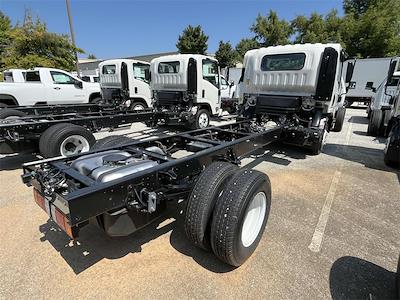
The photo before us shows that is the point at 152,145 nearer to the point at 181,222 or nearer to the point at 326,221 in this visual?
the point at 181,222

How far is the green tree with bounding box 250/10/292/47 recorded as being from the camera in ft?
119

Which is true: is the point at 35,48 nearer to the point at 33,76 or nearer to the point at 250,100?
the point at 33,76

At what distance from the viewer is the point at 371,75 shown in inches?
669

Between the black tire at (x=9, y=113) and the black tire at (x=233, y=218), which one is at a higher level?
the black tire at (x=9, y=113)

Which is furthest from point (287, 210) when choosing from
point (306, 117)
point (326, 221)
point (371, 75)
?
point (371, 75)

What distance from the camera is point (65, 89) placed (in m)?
10.6

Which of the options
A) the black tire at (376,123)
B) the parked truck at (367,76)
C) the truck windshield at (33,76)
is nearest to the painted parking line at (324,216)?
the black tire at (376,123)

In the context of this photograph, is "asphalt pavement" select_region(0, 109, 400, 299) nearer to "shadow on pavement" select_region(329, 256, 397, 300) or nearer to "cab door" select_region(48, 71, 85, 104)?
"shadow on pavement" select_region(329, 256, 397, 300)

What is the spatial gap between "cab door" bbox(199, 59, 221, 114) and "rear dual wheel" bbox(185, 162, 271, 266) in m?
6.34

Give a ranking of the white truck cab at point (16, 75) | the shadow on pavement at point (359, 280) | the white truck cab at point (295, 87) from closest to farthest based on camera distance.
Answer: the shadow on pavement at point (359, 280) → the white truck cab at point (295, 87) → the white truck cab at point (16, 75)

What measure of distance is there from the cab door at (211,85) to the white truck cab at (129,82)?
9.97 ft

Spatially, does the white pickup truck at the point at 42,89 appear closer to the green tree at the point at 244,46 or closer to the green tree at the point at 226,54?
the green tree at the point at 226,54

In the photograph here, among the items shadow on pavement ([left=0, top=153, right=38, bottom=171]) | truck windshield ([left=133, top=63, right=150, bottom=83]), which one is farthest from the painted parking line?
truck windshield ([left=133, top=63, right=150, bottom=83])

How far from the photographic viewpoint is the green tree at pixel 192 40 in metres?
34.2
